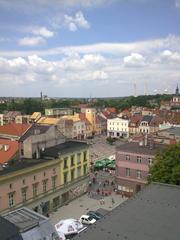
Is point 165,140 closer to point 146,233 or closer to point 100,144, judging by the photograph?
point 146,233

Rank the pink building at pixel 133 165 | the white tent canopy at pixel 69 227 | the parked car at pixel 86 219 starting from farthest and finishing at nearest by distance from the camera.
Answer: the pink building at pixel 133 165 < the parked car at pixel 86 219 < the white tent canopy at pixel 69 227

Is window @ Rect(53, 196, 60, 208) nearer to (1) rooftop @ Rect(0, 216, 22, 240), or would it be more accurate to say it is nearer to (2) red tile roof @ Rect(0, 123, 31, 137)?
(2) red tile roof @ Rect(0, 123, 31, 137)

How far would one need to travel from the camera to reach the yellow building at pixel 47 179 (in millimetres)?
30578

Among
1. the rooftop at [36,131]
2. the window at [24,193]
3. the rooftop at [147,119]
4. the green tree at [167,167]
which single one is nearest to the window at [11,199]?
the window at [24,193]

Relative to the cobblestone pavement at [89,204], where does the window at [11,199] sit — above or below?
above

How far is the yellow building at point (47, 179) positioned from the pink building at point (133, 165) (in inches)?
178

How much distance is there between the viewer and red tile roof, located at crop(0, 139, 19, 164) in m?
36.1

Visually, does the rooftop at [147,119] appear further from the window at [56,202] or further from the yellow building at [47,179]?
the window at [56,202]

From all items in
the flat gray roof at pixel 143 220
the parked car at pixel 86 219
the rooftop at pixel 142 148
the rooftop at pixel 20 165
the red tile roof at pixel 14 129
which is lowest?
the parked car at pixel 86 219

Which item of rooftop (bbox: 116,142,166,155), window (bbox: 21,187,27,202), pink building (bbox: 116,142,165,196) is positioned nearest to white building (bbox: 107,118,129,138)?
rooftop (bbox: 116,142,166,155)

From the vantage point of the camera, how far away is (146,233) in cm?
1434

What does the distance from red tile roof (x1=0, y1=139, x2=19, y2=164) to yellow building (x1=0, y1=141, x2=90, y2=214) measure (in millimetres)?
1745

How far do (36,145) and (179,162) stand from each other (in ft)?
57.3

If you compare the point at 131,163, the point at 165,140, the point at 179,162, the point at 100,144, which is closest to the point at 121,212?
the point at 179,162
